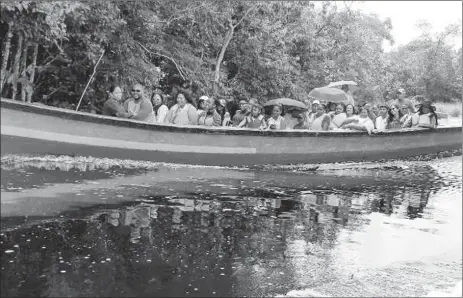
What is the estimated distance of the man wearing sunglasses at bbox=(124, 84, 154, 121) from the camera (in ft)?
26.6

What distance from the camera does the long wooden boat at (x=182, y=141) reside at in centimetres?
643

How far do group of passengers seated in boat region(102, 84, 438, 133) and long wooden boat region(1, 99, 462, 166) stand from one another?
363 millimetres

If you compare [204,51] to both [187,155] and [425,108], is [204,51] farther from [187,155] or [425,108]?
[187,155]

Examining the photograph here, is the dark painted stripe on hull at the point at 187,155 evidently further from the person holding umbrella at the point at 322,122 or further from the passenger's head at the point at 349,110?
the passenger's head at the point at 349,110

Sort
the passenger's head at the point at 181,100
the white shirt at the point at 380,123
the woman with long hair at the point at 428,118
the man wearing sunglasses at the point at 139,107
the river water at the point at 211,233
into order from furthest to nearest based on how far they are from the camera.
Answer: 1. the white shirt at the point at 380,123
2. the woman with long hair at the point at 428,118
3. the passenger's head at the point at 181,100
4. the man wearing sunglasses at the point at 139,107
5. the river water at the point at 211,233

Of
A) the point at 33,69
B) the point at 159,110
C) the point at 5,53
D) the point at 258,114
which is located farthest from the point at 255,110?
the point at 5,53

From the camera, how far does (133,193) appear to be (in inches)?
264

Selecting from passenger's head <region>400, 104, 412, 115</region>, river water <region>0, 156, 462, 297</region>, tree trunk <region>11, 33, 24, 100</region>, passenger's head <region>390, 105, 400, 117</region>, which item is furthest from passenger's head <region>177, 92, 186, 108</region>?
passenger's head <region>400, 104, 412, 115</region>

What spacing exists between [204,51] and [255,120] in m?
5.71

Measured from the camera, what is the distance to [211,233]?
17.8ft

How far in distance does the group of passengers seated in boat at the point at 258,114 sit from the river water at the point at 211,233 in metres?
0.95

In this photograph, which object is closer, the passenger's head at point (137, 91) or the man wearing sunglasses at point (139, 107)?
the man wearing sunglasses at point (139, 107)

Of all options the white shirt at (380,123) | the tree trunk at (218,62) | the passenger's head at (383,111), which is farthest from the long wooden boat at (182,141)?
the tree trunk at (218,62)

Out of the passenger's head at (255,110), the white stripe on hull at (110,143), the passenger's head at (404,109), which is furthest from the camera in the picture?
the passenger's head at (404,109)
